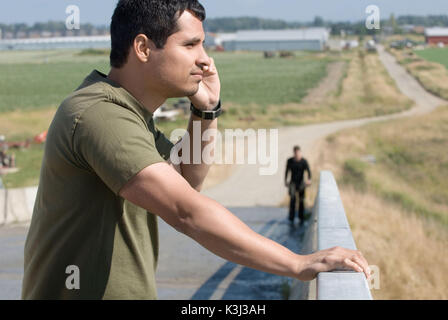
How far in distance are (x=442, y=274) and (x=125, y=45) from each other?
9603 millimetres

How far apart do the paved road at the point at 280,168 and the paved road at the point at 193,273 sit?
17.9 ft

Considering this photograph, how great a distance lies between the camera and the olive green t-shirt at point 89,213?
1.79 metres

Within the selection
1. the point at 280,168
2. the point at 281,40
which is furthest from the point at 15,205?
the point at 281,40

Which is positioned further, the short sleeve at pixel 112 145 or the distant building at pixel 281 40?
the distant building at pixel 281 40

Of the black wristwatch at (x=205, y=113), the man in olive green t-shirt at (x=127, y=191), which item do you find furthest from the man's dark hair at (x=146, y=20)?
the black wristwatch at (x=205, y=113)

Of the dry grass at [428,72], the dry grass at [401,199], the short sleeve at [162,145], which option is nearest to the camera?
the short sleeve at [162,145]

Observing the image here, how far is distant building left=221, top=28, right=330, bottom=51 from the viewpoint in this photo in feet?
445

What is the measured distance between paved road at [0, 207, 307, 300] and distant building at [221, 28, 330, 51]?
12600cm

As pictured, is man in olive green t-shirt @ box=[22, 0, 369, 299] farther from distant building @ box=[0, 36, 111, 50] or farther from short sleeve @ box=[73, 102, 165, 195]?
distant building @ box=[0, 36, 111, 50]

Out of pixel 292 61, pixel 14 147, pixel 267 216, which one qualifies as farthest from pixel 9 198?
pixel 292 61

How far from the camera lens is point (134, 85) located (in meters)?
2.07

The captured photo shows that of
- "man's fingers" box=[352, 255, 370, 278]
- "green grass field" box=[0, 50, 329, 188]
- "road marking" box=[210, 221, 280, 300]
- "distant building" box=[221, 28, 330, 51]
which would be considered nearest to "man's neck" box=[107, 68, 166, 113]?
"man's fingers" box=[352, 255, 370, 278]

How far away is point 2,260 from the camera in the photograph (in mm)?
11188

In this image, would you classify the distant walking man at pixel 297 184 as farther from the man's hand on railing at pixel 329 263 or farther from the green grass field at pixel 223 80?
the green grass field at pixel 223 80
